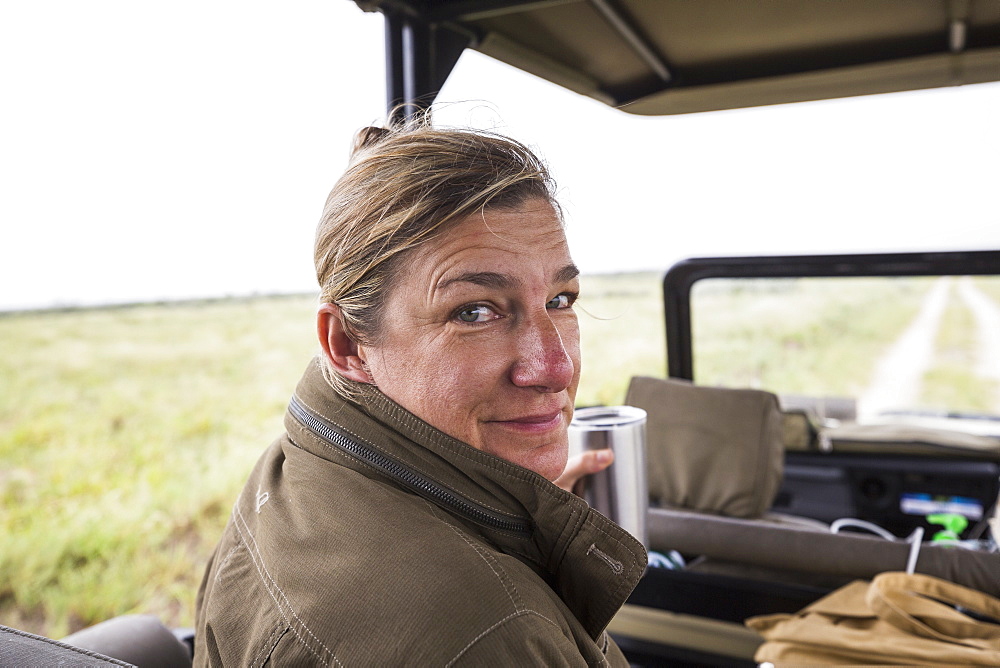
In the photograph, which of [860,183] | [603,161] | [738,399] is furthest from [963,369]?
[738,399]

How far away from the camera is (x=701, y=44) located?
1.93 metres

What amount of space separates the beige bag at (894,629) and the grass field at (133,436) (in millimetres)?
1465

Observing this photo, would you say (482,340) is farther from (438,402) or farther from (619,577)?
(619,577)

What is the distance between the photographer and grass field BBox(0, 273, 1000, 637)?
411 centimetres

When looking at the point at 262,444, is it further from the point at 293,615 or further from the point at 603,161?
the point at 603,161

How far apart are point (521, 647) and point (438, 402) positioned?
27cm

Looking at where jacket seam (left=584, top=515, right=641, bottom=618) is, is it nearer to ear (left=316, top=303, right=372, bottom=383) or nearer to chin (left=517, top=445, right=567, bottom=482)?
chin (left=517, top=445, right=567, bottom=482)

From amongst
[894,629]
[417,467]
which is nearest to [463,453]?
[417,467]

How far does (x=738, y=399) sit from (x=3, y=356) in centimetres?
469

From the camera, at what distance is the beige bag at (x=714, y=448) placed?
2.15 metres

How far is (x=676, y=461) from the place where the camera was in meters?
2.22

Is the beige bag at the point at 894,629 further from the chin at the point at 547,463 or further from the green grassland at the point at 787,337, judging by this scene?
the green grassland at the point at 787,337

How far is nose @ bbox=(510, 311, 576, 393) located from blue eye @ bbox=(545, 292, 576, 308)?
0.13 feet

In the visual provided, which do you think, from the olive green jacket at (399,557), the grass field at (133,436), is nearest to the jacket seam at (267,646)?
the olive green jacket at (399,557)
